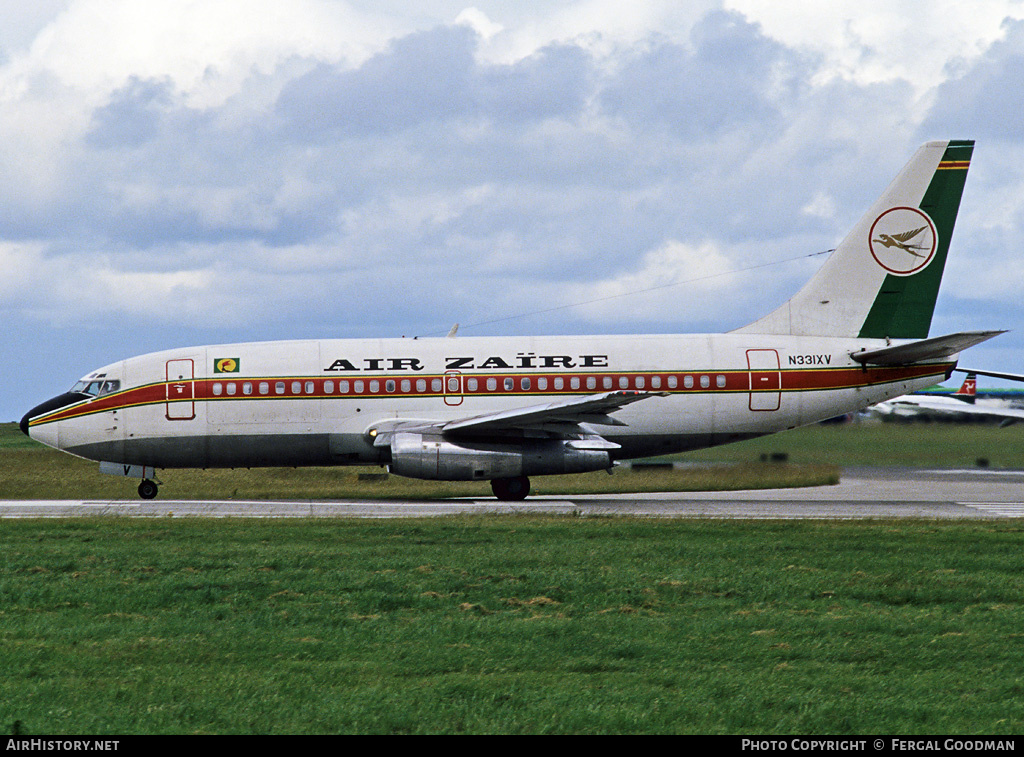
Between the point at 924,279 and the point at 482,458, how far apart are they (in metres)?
13.5

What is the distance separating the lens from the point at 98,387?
99.0ft

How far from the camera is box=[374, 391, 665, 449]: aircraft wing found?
27453 mm

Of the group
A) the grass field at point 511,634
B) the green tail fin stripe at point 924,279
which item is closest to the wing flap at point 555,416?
the green tail fin stripe at point 924,279

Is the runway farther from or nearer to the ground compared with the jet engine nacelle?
nearer to the ground

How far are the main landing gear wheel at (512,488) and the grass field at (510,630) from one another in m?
8.82

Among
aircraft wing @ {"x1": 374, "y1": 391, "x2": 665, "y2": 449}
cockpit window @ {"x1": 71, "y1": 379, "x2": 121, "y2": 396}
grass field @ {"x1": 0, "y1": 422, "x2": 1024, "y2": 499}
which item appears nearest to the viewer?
aircraft wing @ {"x1": 374, "y1": 391, "x2": 665, "y2": 449}

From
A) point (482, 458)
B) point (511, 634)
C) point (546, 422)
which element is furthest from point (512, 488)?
point (511, 634)

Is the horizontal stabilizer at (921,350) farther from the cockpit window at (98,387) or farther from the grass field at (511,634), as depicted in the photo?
the cockpit window at (98,387)

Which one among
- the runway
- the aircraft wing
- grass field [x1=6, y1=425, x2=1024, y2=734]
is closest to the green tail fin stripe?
the runway

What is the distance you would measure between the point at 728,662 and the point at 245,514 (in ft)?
53.2

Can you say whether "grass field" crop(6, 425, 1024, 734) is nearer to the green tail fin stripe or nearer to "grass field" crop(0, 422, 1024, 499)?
the green tail fin stripe

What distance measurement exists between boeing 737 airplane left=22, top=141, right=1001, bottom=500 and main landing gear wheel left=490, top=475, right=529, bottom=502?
0.04m
